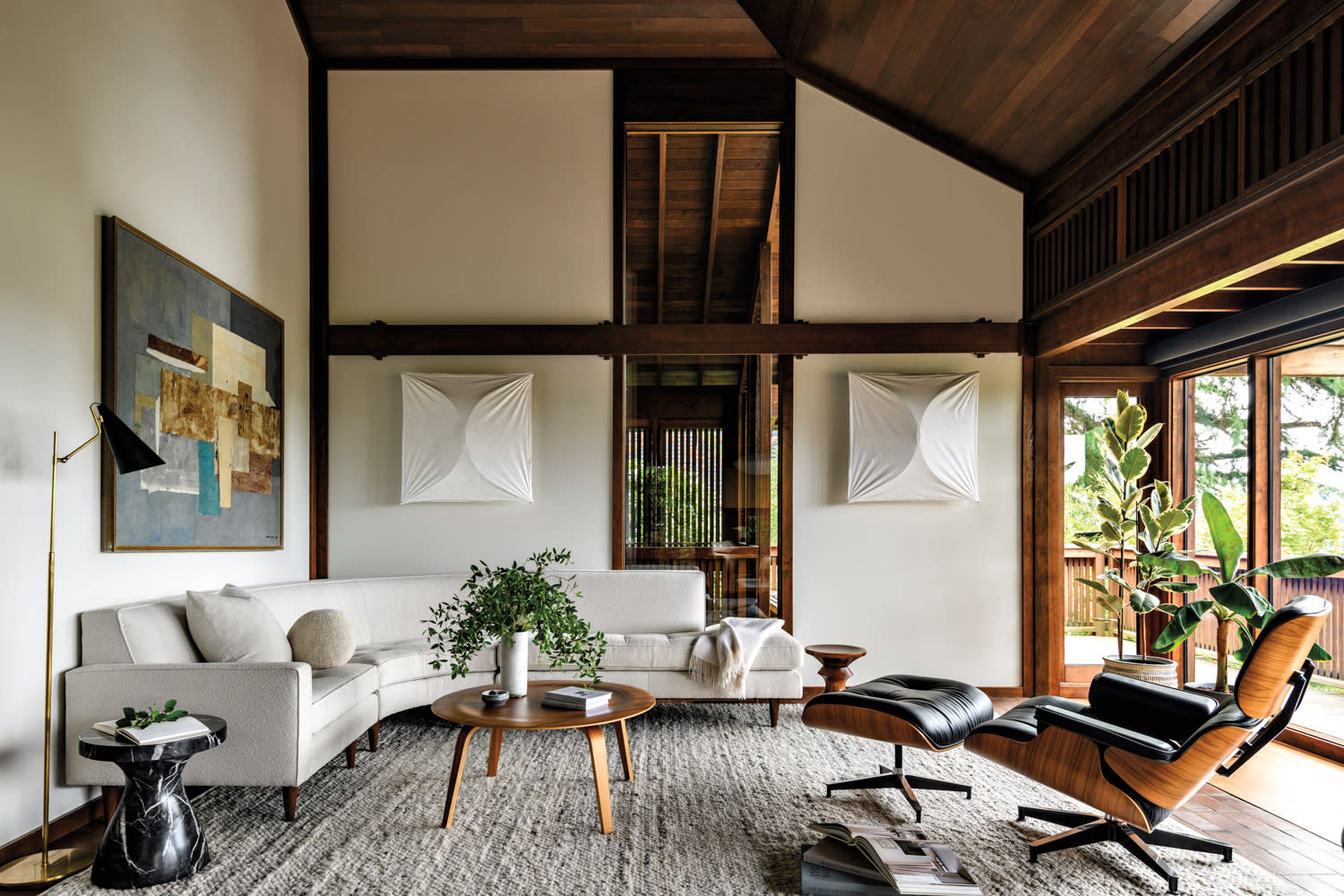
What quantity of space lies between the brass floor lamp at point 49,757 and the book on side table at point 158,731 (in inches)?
8.9

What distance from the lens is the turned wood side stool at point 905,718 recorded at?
334 centimetres

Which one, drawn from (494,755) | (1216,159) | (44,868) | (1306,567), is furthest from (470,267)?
(1306,567)

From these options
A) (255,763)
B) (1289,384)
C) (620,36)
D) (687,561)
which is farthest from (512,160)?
(1289,384)

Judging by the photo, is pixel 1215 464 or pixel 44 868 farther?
pixel 1215 464

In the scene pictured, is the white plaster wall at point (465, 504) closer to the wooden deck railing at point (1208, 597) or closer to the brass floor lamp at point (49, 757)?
the brass floor lamp at point (49, 757)

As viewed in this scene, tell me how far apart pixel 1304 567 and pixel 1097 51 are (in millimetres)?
2655

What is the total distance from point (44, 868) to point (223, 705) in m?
0.69

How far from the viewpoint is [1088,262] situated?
5.14 meters

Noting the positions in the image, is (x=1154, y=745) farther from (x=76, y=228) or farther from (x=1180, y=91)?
(x=76, y=228)

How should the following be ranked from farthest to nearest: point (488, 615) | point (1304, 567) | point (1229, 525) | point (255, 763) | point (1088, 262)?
point (1088, 262)
point (1229, 525)
point (1304, 567)
point (488, 615)
point (255, 763)

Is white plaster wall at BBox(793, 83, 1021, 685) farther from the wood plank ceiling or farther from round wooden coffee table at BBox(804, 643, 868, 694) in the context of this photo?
round wooden coffee table at BBox(804, 643, 868, 694)

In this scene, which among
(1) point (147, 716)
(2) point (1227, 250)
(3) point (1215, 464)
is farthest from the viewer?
(3) point (1215, 464)

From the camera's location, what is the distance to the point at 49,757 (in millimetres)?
3057

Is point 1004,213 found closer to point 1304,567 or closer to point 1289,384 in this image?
point 1289,384
